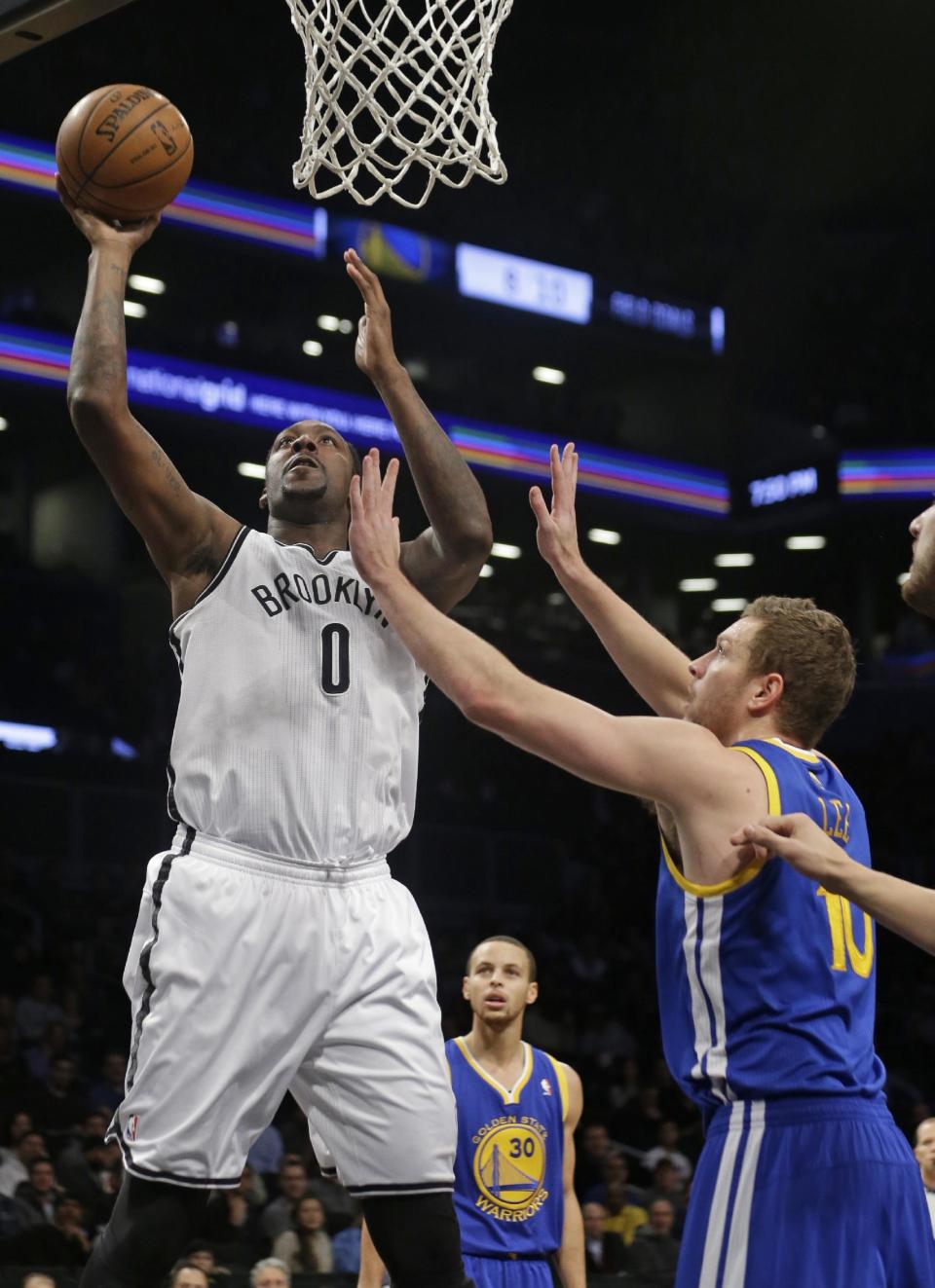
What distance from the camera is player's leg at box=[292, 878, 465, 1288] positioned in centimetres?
368

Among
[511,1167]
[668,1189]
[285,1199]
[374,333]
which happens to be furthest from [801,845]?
[668,1189]

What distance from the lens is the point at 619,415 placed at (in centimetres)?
2825

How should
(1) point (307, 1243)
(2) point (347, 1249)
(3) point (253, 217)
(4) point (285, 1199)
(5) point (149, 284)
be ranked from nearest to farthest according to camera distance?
1. (1) point (307, 1243)
2. (2) point (347, 1249)
3. (4) point (285, 1199)
4. (5) point (149, 284)
5. (3) point (253, 217)

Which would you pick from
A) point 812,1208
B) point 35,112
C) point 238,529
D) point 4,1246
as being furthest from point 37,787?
point 812,1208

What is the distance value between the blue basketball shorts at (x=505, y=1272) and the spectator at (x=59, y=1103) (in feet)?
16.6

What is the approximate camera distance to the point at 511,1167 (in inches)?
246

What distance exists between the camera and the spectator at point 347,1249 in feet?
30.9

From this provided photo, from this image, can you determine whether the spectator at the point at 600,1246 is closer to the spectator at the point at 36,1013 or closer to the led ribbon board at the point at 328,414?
the spectator at the point at 36,1013

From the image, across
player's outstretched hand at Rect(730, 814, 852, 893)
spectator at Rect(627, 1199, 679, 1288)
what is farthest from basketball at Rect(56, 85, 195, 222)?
spectator at Rect(627, 1199, 679, 1288)

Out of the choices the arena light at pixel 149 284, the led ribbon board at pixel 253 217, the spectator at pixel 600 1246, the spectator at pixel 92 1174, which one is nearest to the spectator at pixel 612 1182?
the spectator at pixel 600 1246

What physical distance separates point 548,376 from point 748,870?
25.8 meters

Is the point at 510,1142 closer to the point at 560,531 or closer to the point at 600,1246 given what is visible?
the point at 560,531

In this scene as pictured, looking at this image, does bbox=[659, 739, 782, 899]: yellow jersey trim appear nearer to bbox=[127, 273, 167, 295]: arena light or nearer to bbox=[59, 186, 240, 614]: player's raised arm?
bbox=[59, 186, 240, 614]: player's raised arm

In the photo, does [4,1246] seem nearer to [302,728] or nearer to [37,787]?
[302,728]
